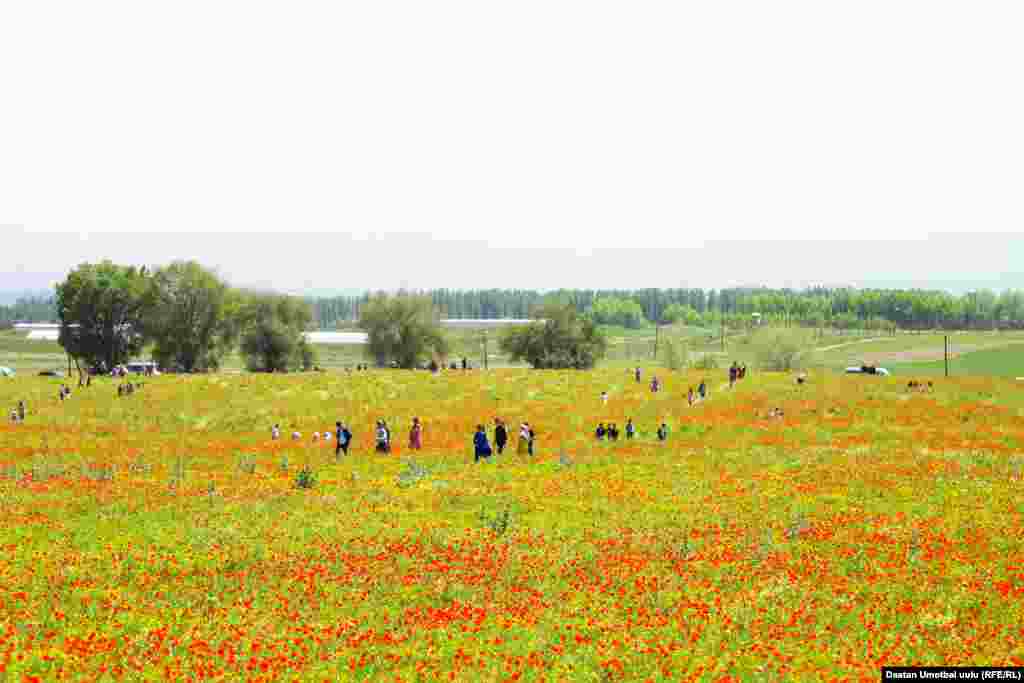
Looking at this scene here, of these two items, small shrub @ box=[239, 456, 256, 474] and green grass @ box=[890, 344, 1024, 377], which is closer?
small shrub @ box=[239, 456, 256, 474]

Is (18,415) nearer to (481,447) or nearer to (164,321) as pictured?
(481,447)

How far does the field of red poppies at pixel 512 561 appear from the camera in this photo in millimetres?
15109

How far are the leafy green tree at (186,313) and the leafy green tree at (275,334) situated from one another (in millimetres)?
2985

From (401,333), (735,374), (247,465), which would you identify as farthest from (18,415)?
(401,333)

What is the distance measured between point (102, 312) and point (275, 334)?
19.6 meters

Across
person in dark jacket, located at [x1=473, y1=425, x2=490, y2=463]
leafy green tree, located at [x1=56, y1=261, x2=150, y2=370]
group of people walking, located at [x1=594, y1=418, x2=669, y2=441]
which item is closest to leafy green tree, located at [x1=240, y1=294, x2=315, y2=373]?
leafy green tree, located at [x1=56, y1=261, x2=150, y2=370]

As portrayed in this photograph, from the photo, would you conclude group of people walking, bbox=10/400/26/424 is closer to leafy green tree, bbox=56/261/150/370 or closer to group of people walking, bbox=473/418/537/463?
group of people walking, bbox=473/418/537/463

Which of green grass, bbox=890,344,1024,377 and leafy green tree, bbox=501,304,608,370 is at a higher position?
leafy green tree, bbox=501,304,608,370

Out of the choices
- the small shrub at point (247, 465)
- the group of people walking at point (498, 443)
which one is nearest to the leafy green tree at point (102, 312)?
the small shrub at point (247, 465)

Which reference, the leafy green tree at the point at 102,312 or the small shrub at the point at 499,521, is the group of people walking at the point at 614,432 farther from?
the leafy green tree at the point at 102,312

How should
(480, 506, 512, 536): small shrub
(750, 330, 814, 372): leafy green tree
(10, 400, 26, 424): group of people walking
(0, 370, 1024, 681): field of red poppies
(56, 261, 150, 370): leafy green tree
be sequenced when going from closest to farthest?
(0, 370, 1024, 681): field of red poppies, (480, 506, 512, 536): small shrub, (10, 400, 26, 424): group of people walking, (56, 261, 150, 370): leafy green tree, (750, 330, 814, 372): leafy green tree

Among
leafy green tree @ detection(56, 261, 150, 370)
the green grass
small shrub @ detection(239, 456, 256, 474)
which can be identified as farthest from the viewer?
the green grass

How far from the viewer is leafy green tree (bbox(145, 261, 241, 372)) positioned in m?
105

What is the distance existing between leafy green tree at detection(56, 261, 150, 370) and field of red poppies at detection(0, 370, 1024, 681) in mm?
66386
